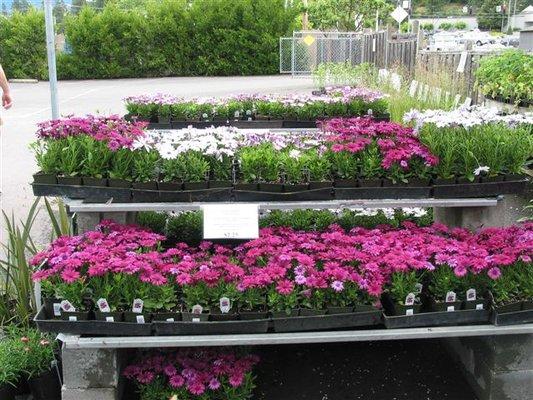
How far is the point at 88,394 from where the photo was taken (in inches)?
113

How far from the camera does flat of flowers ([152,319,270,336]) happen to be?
285 centimetres

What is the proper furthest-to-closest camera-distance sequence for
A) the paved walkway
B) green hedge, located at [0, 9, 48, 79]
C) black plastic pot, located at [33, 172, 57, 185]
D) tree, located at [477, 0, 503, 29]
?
tree, located at [477, 0, 503, 29] < green hedge, located at [0, 9, 48, 79] < the paved walkway < black plastic pot, located at [33, 172, 57, 185]

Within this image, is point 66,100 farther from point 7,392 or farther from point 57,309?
point 57,309

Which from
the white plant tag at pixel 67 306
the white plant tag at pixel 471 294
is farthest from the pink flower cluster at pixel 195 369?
the white plant tag at pixel 471 294

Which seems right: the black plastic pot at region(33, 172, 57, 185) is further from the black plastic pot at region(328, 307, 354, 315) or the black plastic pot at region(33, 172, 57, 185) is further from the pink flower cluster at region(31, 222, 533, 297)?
the black plastic pot at region(328, 307, 354, 315)

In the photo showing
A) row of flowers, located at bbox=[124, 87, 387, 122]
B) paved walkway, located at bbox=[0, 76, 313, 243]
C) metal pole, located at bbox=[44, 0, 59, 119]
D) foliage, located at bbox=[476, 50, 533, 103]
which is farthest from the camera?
paved walkway, located at bbox=[0, 76, 313, 243]

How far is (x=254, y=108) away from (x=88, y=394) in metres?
4.64

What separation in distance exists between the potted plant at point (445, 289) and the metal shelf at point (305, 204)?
500 millimetres

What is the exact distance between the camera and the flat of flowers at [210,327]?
2854mm

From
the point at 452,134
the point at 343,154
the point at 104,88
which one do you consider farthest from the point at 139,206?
the point at 104,88

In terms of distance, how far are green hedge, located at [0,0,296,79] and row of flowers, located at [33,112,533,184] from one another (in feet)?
66.4

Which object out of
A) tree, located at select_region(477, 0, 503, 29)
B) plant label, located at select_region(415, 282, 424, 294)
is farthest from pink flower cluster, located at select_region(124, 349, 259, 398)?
tree, located at select_region(477, 0, 503, 29)

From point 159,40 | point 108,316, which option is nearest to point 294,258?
point 108,316

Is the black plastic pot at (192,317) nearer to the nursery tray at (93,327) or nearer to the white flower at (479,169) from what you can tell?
the nursery tray at (93,327)
